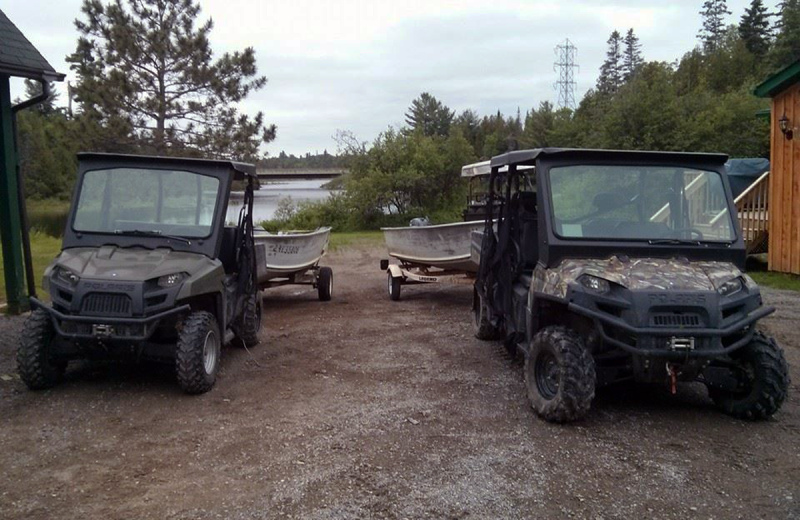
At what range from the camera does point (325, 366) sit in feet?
25.8

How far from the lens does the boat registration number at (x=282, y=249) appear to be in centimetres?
1142

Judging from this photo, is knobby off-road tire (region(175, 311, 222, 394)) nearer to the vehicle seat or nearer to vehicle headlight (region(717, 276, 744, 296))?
the vehicle seat

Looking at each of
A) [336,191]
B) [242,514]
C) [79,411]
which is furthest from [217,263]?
[336,191]

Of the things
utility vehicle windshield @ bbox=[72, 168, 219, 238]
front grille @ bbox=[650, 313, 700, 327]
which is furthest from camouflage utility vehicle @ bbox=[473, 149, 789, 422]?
utility vehicle windshield @ bbox=[72, 168, 219, 238]

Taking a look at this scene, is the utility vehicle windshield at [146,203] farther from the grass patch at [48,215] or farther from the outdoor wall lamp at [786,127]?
the grass patch at [48,215]

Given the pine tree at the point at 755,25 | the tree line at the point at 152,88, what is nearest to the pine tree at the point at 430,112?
the pine tree at the point at 755,25

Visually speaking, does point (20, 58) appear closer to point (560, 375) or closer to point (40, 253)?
point (560, 375)

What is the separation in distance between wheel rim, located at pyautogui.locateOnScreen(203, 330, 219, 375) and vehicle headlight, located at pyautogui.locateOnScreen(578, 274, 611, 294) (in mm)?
3195

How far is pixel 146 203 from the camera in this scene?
7.47 m

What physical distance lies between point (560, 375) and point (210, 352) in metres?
3.09

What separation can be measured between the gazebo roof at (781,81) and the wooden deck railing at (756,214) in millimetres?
2216

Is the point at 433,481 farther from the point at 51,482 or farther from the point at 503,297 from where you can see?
the point at 503,297

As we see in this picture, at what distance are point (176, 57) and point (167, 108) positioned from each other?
170cm

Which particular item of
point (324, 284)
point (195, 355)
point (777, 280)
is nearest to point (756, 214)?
point (777, 280)
